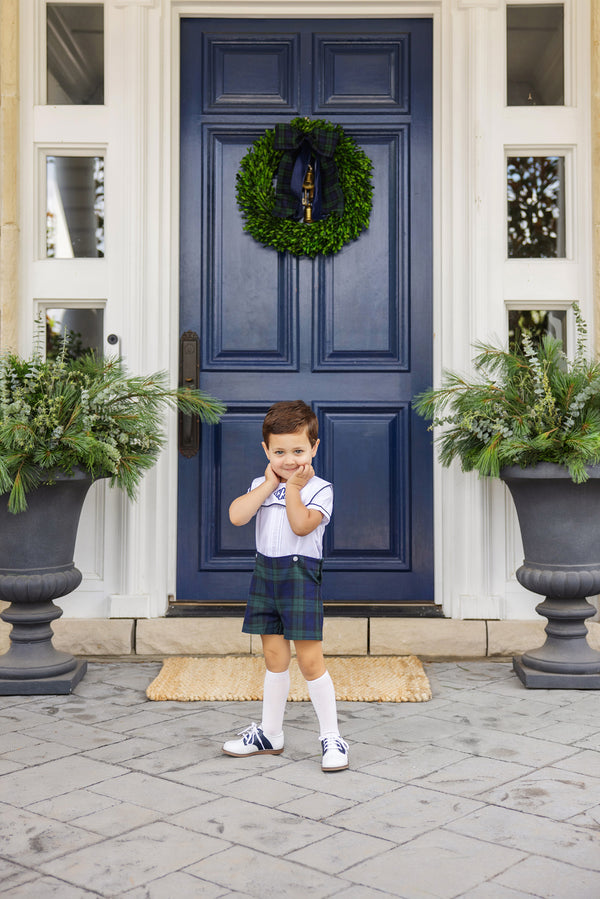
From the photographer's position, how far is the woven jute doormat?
126 inches

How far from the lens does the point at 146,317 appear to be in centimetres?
392

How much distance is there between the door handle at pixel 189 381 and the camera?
4031 millimetres

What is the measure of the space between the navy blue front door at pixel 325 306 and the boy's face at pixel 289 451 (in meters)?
1.52

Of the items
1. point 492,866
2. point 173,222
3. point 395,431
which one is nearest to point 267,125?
point 173,222

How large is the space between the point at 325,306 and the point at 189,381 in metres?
0.69

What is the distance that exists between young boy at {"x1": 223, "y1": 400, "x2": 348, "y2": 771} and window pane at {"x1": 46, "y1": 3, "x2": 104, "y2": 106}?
2.21 metres

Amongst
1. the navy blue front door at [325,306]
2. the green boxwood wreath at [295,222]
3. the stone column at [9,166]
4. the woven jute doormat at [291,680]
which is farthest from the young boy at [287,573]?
the stone column at [9,166]

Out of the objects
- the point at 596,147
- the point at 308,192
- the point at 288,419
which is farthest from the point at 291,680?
the point at 596,147

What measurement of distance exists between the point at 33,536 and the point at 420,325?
1883mm

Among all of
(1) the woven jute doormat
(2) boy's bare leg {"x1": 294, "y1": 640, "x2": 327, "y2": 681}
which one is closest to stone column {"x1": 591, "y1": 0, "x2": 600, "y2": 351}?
(1) the woven jute doormat

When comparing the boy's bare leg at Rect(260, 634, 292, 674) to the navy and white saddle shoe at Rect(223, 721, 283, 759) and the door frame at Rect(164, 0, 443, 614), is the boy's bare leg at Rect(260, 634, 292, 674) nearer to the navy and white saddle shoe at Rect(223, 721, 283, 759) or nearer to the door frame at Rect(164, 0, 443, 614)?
the navy and white saddle shoe at Rect(223, 721, 283, 759)

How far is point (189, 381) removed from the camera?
159 inches

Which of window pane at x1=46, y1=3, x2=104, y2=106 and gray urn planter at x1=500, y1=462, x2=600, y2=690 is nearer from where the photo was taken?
gray urn planter at x1=500, y1=462, x2=600, y2=690

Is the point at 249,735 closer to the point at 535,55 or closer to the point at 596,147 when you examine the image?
the point at 596,147
